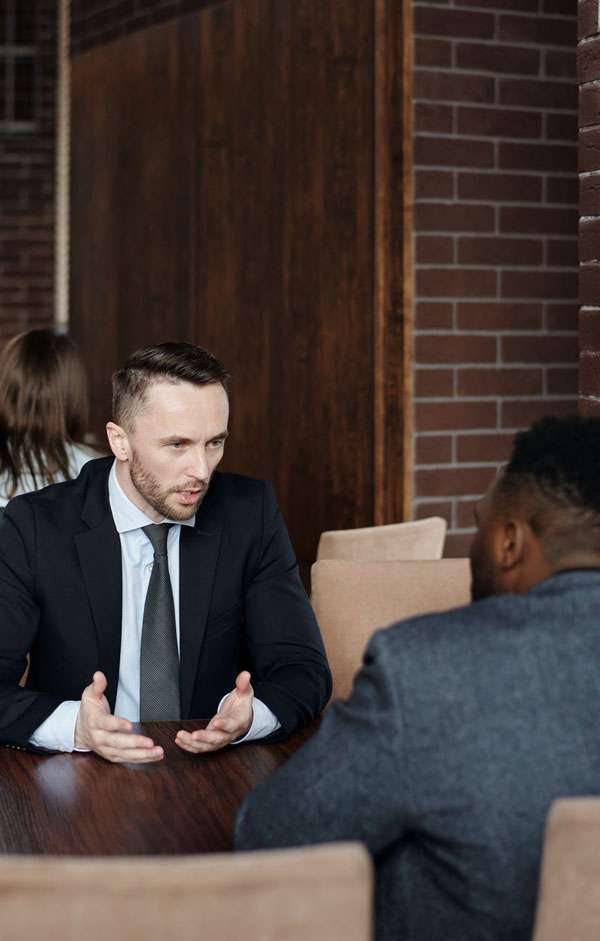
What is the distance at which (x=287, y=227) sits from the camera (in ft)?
14.2

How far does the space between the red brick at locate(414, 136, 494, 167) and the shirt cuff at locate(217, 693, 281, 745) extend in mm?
2365

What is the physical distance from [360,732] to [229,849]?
42 cm

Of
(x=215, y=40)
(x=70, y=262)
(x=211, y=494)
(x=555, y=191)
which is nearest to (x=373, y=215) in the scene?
(x=555, y=191)

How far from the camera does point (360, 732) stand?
3.92 ft

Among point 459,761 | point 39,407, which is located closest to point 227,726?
point 459,761

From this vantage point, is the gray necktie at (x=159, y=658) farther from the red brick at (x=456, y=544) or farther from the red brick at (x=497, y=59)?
the red brick at (x=497, y=59)

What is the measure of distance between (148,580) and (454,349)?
77.3 inches

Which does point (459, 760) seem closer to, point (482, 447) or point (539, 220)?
point (482, 447)

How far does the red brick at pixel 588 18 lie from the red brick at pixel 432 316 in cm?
139

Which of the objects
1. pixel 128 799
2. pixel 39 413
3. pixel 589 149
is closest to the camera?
pixel 128 799

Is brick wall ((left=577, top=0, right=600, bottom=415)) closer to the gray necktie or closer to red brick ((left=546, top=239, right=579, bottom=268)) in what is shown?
the gray necktie

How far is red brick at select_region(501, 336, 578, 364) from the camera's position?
407 centimetres

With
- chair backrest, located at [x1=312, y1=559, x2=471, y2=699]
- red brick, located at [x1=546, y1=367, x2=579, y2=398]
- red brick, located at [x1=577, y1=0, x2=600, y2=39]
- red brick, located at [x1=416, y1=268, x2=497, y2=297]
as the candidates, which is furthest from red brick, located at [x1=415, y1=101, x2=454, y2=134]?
chair backrest, located at [x1=312, y1=559, x2=471, y2=699]

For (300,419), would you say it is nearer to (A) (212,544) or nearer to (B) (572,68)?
(B) (572,68)
